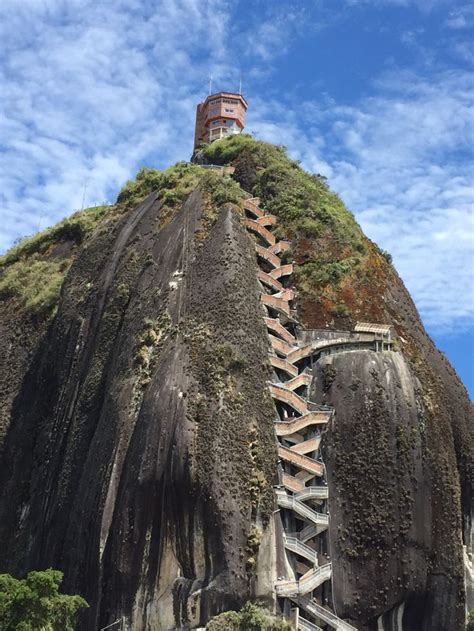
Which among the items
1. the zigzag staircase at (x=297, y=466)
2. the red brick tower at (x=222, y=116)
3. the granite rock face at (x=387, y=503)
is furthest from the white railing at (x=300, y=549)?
the red brick tower at (x=222, y=116)

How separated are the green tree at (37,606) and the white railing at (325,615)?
448 inches

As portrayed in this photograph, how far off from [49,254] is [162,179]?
16.6 m

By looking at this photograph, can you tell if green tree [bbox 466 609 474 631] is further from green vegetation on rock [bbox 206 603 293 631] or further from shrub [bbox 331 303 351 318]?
shrub [bbox 331 303 351 318]

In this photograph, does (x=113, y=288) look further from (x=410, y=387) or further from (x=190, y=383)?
(x=410, y=387)

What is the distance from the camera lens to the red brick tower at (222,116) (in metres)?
98.2

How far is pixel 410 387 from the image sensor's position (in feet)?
145

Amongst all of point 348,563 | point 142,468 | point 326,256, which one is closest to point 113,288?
point 326,256

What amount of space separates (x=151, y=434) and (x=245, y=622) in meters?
10.2

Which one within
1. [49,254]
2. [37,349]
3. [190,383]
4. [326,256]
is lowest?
[190,383]

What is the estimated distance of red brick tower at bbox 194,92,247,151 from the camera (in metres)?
98.2

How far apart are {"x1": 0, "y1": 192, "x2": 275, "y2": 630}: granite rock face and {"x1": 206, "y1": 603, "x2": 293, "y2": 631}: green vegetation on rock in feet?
2.98

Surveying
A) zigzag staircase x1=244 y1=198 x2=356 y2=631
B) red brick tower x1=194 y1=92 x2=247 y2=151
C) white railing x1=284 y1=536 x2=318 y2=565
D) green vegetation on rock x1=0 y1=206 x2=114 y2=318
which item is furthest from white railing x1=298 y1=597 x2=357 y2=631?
red brick tower x1=194 y1=92 x2=247 y2=151

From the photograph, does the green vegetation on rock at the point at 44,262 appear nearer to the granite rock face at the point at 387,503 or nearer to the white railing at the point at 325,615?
the granite rock face at the point at 387,503

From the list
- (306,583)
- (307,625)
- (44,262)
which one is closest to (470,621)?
(307,625)
